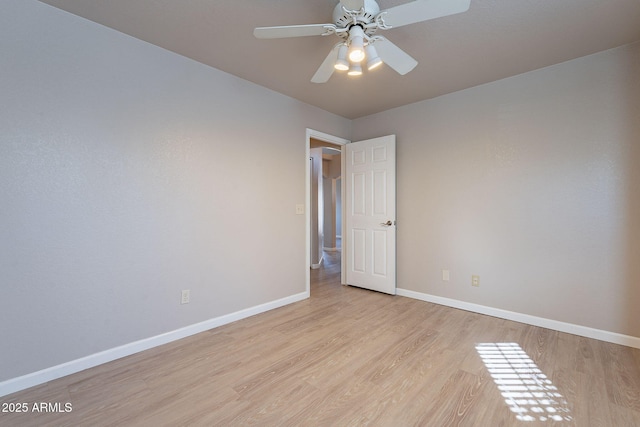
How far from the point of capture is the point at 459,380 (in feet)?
6.17

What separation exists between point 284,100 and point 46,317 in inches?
112

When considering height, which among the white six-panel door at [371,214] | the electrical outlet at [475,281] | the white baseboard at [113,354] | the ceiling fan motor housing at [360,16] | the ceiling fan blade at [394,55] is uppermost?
the ceiling fan motor housing at [360,16]

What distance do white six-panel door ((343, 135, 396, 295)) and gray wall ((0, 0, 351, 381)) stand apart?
145 centimetres

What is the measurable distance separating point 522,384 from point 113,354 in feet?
9.48

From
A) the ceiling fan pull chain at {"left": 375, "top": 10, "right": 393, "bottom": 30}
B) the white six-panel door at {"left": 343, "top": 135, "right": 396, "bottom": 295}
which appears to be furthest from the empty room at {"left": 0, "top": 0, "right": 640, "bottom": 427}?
the white six-panel door at {"left": 343, "top": 135, "right": 396, "bottom": 295}

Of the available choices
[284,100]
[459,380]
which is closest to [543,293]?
[459,380]

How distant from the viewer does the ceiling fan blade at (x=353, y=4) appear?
1402 mm

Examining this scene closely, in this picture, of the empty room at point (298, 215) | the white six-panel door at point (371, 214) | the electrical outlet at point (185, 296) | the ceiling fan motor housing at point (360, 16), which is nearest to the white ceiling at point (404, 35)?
the empty room at point (298, 215)

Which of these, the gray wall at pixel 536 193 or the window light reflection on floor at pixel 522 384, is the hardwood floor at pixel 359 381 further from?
the gray wall at pixel 536 193

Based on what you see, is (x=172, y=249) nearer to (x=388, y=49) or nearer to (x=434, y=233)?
(x=388, y=49)

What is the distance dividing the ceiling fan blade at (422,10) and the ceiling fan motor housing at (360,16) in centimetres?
12

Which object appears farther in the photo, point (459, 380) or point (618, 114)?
point (618, 114)

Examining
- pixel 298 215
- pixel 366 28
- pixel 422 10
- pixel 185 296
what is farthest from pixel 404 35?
pixel 185 296

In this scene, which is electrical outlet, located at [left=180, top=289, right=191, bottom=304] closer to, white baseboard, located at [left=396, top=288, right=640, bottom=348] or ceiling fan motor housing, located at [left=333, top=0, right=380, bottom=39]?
ceiling fan motor housing, located at [left=333, top=0, right=380, bottom=39]
